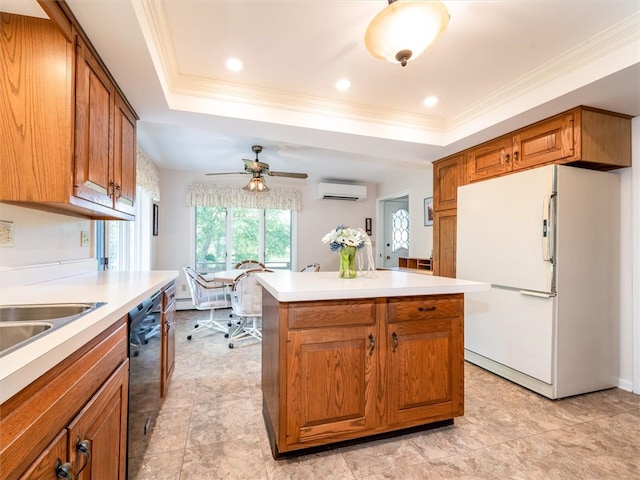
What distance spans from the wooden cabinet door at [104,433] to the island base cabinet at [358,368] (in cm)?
67

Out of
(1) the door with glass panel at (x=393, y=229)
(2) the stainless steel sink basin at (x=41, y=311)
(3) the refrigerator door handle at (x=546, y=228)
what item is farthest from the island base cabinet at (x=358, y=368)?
(1) the door with glass panel at (x=393, y=229)

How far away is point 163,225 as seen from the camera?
4.84 metres

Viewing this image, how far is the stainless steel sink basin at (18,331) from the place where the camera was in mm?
921

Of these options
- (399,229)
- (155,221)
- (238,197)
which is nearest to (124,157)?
(155,221)

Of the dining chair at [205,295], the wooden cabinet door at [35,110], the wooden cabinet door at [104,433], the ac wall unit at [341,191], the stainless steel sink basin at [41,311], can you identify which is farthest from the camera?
the ac wall unit at [341,191]

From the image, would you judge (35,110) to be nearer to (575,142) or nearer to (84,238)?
(84,238)

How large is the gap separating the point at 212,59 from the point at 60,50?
925mm

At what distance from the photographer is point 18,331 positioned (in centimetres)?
94

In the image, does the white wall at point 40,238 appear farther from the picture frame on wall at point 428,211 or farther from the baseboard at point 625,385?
the baseboard at point 625,385

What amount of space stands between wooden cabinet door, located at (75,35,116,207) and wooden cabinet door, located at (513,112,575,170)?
3.12 meters

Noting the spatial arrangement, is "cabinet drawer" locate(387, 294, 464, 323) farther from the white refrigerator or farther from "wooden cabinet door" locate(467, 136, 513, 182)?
"wooden cabinet door" locate(467, 136, 513, 182)

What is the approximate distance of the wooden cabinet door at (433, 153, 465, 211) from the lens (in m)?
3.20

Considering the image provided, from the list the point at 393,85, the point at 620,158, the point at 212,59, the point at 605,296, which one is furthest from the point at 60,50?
the point at 605,296

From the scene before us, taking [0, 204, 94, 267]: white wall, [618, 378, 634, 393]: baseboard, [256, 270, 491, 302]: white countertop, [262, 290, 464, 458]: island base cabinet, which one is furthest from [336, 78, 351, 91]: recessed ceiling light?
[618, 378, 634, 393]: baseboard
